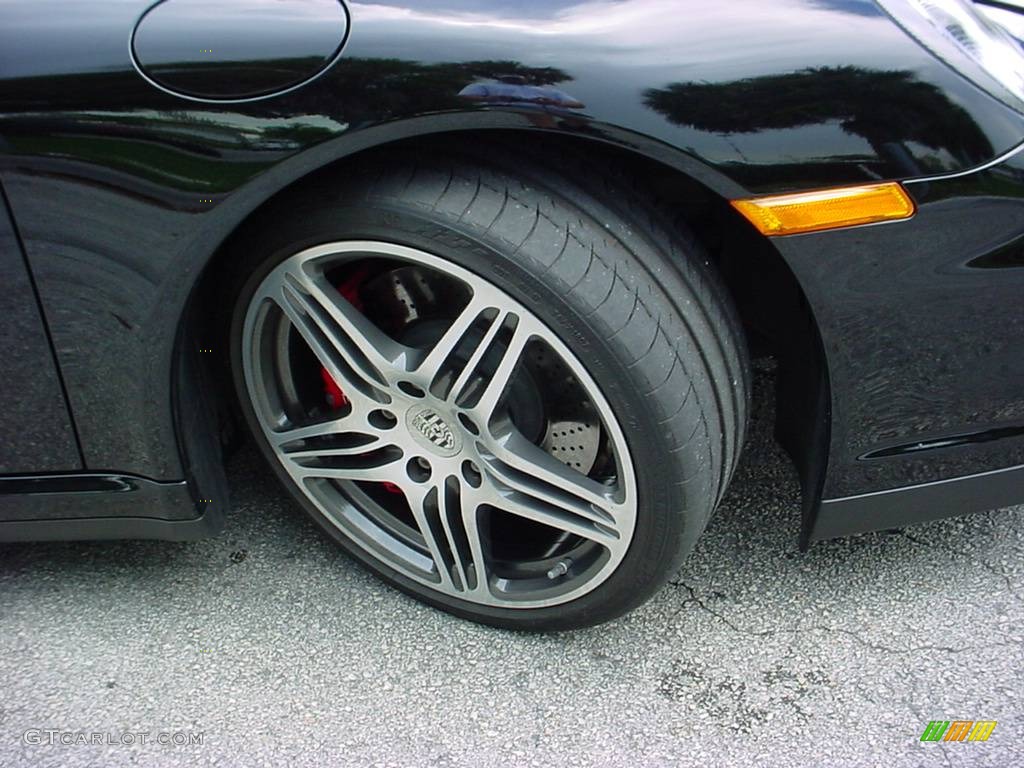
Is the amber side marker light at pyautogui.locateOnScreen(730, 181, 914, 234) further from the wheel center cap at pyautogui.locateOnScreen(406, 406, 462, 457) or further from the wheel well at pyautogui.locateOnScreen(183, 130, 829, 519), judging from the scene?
the wheel center cap at pyautogui.locateOnScreen(406, 406, 462, 457)

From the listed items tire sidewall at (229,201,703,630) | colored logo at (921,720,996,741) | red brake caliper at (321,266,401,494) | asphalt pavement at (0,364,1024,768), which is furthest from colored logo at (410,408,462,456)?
colored logo at (921,720,996,741)

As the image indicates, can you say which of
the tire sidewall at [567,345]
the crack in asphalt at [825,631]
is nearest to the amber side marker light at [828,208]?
the tire sidewall at [567,345]

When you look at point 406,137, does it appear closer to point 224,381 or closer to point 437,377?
point 437,377

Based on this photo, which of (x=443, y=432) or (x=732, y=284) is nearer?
(x=443, y=432)

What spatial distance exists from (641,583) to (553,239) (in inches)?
26.1

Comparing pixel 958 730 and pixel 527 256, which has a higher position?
pixel 527 256

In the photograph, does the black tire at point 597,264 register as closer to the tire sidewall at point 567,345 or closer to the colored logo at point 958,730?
the tire sidewall at point 567,345

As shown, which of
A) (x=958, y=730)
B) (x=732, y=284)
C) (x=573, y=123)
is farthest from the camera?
(x=732, y=284)

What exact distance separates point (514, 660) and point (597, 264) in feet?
2.73

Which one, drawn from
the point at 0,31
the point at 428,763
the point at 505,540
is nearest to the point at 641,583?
the point at 505,540

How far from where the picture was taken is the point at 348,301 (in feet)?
5.87

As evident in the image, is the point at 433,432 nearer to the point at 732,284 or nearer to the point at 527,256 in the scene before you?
the point at 527,256

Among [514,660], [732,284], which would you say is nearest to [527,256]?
[732,284]

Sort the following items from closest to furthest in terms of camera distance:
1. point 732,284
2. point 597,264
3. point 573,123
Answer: point 573,123 < point 597,264 < point 732,284
